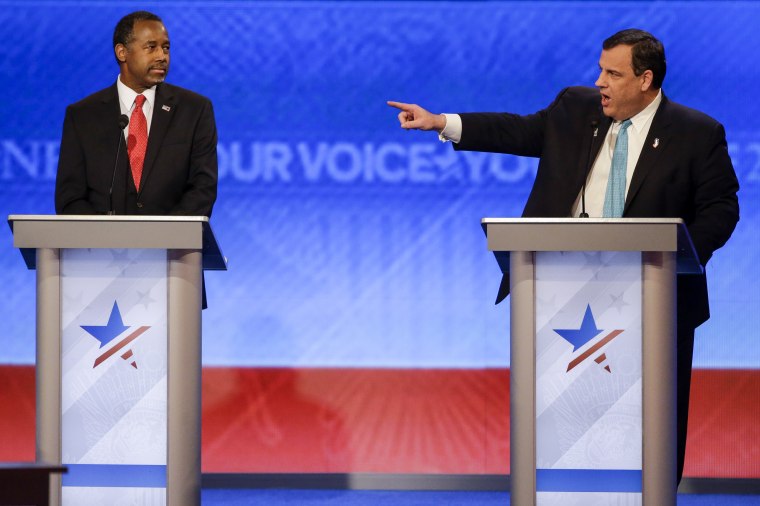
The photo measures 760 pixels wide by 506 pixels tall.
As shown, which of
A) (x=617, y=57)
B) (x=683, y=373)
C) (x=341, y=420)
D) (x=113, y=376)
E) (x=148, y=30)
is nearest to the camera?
(x=113, y=376)

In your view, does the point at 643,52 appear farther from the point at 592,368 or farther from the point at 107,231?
the point at 107,231

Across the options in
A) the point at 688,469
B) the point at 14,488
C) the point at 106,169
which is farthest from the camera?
the point at 688,469

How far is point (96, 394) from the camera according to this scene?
8.89 ft

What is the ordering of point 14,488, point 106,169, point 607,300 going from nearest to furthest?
point 14,488
point 607,300
point 106,169

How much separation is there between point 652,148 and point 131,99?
161cm

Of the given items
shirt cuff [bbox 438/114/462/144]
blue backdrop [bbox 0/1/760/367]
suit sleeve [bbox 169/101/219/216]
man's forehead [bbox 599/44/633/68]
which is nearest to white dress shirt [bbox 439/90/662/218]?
man's forehead [bbox 599/44/633/68]

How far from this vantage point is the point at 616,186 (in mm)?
3236

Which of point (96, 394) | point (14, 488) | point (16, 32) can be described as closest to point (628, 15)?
point (16, 32)

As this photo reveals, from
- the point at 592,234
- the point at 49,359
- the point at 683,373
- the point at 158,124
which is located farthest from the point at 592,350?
the point at 158,124

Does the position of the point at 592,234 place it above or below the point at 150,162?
below

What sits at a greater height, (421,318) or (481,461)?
(421,318)

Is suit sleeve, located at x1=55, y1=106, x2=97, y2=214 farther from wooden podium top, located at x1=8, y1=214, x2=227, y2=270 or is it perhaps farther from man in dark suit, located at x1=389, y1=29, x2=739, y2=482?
man in dark suit, located at x1=389, y1=29, x2=739, y2=482

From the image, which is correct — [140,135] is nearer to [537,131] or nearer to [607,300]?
[537,131]

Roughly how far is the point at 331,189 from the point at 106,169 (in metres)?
1.49
